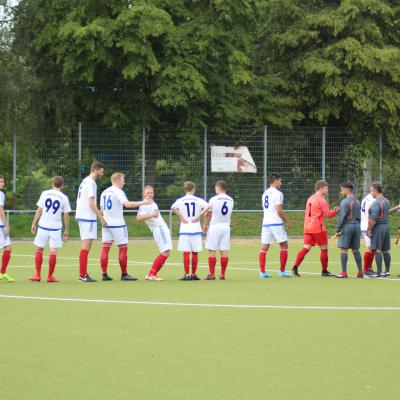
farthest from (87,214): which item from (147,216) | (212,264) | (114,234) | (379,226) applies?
(379,226)

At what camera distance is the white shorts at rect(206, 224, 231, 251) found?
19.6 meters

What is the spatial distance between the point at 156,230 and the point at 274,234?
2.40 m

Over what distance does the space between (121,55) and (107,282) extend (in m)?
19.1

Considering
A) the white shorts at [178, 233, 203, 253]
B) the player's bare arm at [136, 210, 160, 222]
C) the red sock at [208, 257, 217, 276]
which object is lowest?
the red sock at [208, 257, 217, 276]

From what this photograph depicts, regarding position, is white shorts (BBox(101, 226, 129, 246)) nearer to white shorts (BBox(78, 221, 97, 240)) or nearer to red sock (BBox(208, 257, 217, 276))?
white shorts (BBox(78, 221, 97, 240))

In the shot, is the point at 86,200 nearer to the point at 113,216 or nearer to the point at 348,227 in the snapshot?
the point at 113,216

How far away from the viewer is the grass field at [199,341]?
8602mm

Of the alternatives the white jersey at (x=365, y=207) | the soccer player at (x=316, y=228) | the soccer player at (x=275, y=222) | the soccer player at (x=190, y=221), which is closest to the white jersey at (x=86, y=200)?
the soccer player at (x=190, y=221)

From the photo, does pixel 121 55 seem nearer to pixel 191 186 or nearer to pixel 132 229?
pixel 132 229

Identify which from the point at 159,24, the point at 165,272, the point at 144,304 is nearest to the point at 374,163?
the point at 159,24

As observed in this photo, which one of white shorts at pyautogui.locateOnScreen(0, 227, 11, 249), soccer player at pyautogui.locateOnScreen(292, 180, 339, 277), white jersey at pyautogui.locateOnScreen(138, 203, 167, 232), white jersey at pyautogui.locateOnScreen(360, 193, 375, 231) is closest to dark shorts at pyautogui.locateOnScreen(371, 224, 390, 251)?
soccer player at pyautogui.locateOnScreen(292, 180, 339, 277)

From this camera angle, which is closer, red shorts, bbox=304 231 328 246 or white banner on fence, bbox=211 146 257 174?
red shorts, bbox=304 231 328 246

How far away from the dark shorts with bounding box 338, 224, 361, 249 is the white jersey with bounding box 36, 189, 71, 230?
16.9 ft

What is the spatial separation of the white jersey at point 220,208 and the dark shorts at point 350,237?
7.23 feet
